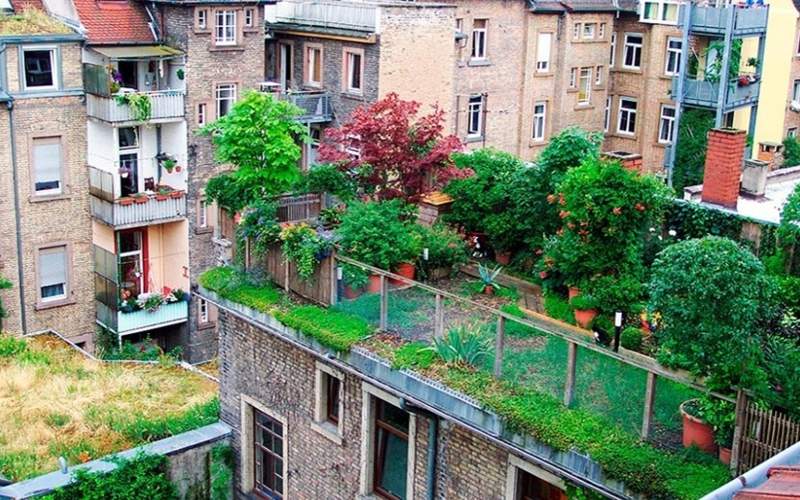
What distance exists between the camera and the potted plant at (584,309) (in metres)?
15.3

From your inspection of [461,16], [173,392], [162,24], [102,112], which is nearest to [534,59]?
[461,16]

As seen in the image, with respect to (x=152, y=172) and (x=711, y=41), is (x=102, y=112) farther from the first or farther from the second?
(x=711, y=41)

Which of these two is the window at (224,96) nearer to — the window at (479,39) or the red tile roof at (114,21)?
the red tile roof at (114,21)

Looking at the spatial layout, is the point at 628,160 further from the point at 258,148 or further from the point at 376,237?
the point at 258,148

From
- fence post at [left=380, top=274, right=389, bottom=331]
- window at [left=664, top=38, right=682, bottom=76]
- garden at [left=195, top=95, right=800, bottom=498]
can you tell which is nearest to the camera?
garden at [left=195, top=95, right=800, bottom=498]

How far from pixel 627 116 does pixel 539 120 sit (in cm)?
504

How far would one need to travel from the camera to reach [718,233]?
1688 centimetres

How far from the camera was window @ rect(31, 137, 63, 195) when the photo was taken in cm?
3111

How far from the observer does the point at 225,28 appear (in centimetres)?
3347

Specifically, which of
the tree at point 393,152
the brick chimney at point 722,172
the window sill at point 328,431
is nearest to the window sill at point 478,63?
the tree at point 393,152

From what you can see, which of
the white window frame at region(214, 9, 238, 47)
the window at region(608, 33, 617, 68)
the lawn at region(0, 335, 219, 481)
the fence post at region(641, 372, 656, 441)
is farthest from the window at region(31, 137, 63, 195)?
the fence post at region(641, 372, 656, 441)

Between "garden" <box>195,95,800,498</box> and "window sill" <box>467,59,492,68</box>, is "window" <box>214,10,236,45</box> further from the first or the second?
"garden" <box>195,95,800,498</box>

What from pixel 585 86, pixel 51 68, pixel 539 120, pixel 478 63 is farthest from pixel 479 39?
pixel 51 68

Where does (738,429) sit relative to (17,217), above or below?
above
